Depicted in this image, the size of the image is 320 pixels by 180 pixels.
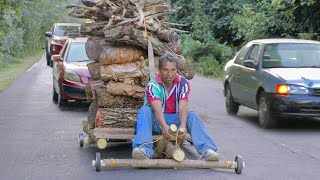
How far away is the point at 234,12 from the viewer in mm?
33062

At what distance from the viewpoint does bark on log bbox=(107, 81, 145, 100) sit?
1032 cm

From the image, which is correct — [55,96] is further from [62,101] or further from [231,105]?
[231,105]

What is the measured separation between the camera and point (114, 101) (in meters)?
10.4

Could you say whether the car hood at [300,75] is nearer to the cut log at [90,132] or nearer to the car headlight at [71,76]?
the cut log at [90,132]

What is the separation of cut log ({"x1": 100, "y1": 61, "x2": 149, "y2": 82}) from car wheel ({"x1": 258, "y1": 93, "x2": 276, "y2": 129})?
322 centimetres

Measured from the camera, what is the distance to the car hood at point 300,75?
1242cm

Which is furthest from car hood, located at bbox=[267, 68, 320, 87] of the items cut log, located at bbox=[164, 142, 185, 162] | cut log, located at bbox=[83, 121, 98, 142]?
cut log, located at bbox=[164, 142, 185, 162]

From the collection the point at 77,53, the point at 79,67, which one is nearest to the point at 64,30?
the point at 77,53

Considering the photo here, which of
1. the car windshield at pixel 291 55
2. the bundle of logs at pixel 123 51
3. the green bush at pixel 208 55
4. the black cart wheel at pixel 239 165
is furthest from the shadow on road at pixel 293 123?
the green bush at pixel 208 55

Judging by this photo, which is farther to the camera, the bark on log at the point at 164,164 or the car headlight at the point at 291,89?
the car headlight at the point at 291,89

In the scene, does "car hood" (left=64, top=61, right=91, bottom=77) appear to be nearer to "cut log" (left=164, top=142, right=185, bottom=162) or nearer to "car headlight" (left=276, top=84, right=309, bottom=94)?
"car headlight" (left=276, top=84, right=309, bottom=94)

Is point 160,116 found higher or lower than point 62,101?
higher

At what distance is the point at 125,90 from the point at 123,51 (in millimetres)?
658

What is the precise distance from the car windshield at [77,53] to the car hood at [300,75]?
5.84m
